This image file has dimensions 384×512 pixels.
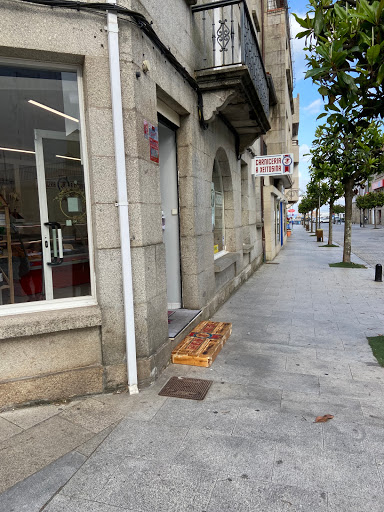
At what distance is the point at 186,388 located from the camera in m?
4.05

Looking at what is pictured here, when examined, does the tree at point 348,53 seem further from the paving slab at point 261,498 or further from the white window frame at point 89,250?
the paving slab at point 261,498

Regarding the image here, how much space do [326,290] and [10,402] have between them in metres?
7.97

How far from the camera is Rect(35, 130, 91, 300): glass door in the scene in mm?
4113

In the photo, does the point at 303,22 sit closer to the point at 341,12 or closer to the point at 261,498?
the point at 341,12

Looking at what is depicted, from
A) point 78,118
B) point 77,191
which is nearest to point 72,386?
point 77,191

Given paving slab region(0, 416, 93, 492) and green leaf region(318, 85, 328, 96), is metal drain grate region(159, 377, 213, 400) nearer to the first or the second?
paving slab region(0, 416, 93, 492)

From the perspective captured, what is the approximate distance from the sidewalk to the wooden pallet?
16 cm

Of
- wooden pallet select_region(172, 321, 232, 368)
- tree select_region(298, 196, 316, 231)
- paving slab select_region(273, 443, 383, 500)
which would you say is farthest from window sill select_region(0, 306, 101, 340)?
tree select_region(298, 196, 316, 231)

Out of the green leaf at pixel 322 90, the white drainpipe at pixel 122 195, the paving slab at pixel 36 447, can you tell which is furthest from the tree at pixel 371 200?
the paving slab at pixel 36 447

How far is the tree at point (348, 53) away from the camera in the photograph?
3.45 meters

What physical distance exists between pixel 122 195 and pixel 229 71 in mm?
3247

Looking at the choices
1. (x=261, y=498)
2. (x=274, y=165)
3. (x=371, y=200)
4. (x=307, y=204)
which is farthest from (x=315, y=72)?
(x=371, y=200)

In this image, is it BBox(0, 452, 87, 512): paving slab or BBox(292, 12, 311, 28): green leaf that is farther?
BBox(292, 12, 311, 28): green leaf

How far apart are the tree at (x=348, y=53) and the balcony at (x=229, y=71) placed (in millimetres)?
1950
